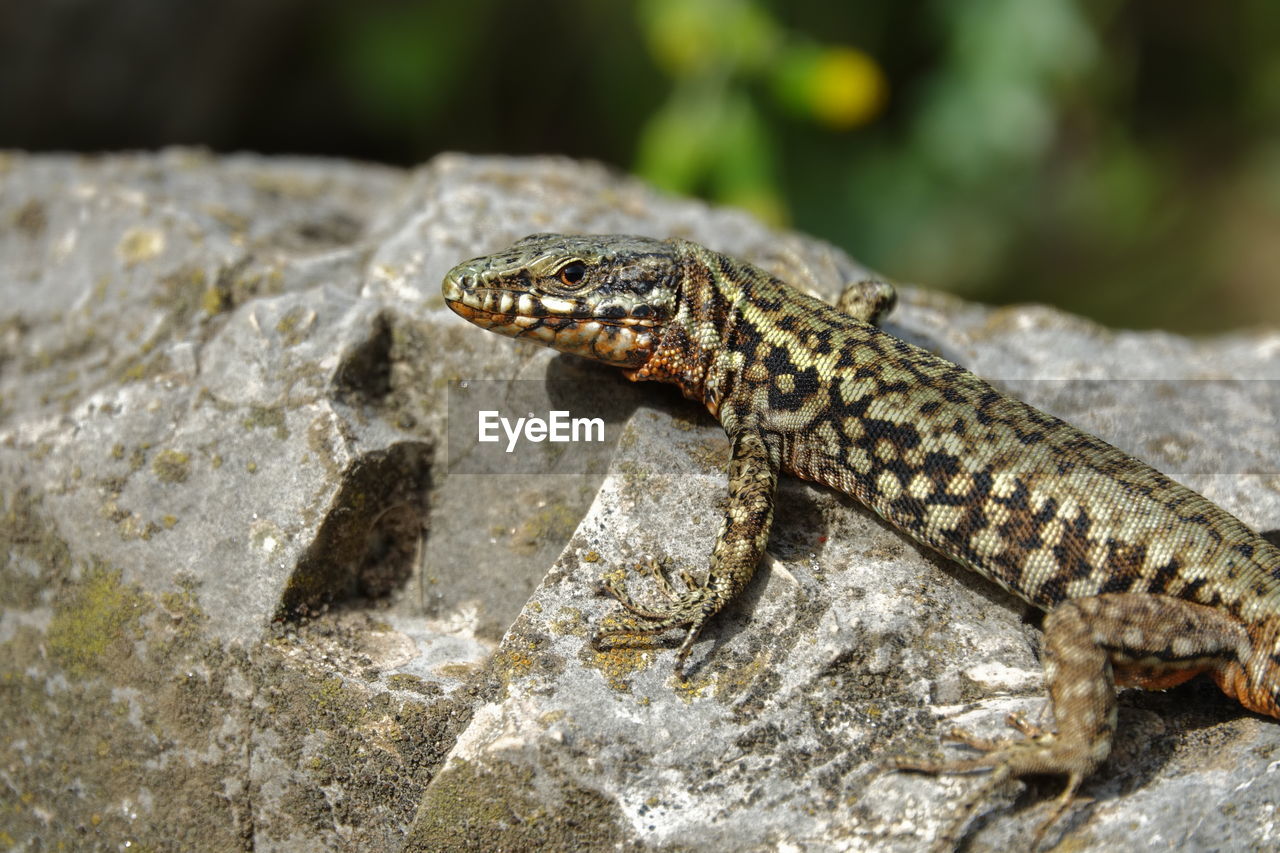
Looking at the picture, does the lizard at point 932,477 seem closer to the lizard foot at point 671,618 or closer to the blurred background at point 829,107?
the lizard foot at point 671,618

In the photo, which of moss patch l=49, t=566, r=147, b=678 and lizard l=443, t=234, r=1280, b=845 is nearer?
lizard l=443, t=234, r=1280, b=845

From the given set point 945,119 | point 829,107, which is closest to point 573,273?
point 829,107

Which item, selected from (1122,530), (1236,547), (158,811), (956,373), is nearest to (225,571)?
(158,811)

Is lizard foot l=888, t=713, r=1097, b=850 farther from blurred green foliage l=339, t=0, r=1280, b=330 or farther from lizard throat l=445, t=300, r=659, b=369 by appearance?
blurred green foliage l=339, t=0, r=1280, b=330

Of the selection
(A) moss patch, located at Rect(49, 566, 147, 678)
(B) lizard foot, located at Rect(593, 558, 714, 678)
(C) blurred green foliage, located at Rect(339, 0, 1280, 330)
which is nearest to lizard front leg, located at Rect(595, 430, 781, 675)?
(B) lizard foot, located at Rect(593, 558, 714, 678)

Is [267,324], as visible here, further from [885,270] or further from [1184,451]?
[885,270]

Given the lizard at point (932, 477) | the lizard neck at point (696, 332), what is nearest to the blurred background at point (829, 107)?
the lizard neck at point (696, 332)

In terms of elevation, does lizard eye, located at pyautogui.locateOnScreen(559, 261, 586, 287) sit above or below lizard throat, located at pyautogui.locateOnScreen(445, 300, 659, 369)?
above
